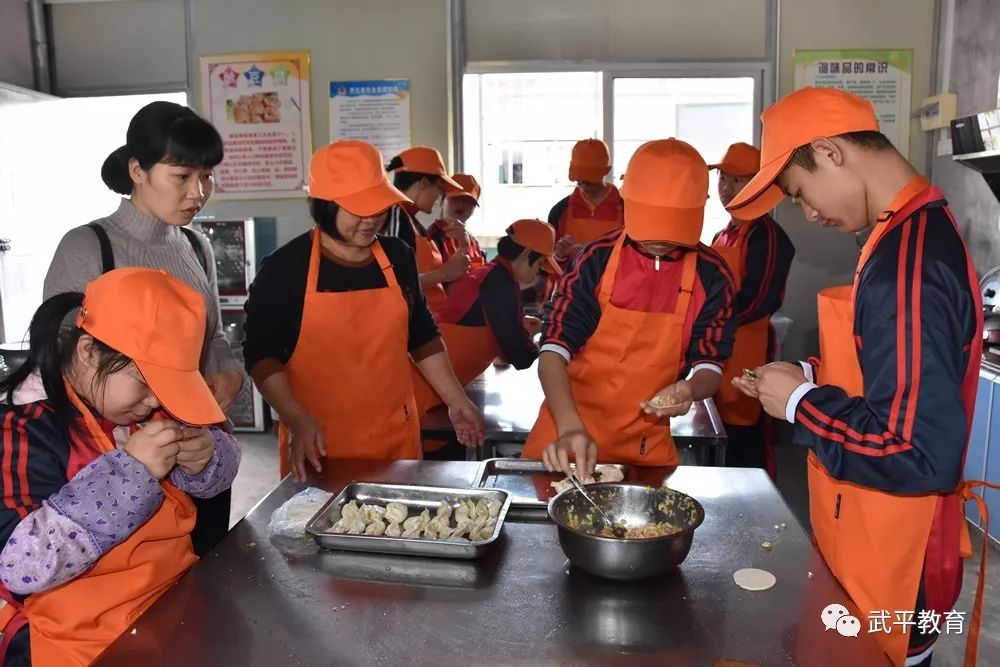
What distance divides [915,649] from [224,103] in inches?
198

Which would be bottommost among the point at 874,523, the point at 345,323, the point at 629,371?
the point at 874,523

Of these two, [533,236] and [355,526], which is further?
[533,236]

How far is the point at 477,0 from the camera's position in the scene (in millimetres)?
5074

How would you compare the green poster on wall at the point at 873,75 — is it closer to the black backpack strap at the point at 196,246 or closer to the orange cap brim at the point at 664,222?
the orange cap brim at the point at 664,222

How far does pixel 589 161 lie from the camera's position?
15.0 feet

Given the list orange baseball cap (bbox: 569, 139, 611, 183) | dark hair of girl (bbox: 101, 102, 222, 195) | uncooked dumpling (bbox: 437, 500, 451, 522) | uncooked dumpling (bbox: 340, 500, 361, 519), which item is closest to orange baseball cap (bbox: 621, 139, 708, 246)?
uncooked dumpling (bbox: 437, 500, 451, 522)

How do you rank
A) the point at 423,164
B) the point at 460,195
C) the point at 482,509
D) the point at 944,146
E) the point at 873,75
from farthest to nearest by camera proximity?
the point at 873,75
the point at 944,146
the point at 460,195
the point at 423,164
the point at 482,509

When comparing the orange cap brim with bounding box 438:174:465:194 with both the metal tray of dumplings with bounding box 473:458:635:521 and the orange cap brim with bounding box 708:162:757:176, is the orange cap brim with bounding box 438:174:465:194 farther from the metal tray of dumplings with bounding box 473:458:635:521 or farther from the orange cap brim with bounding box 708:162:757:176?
the metal tray of dumplings with bounding box 473:458:635:521

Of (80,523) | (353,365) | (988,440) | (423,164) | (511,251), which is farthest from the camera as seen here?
(423,164)

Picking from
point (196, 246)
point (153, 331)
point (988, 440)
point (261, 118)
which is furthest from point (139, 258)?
point (261, 118)

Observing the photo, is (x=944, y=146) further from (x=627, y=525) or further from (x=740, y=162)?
(x=627, y=525)

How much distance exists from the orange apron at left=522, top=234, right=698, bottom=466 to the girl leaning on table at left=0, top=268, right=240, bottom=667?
116cm

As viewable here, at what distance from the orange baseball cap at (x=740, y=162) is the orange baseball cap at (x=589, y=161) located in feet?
2.98

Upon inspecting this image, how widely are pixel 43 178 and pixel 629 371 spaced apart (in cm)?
465
